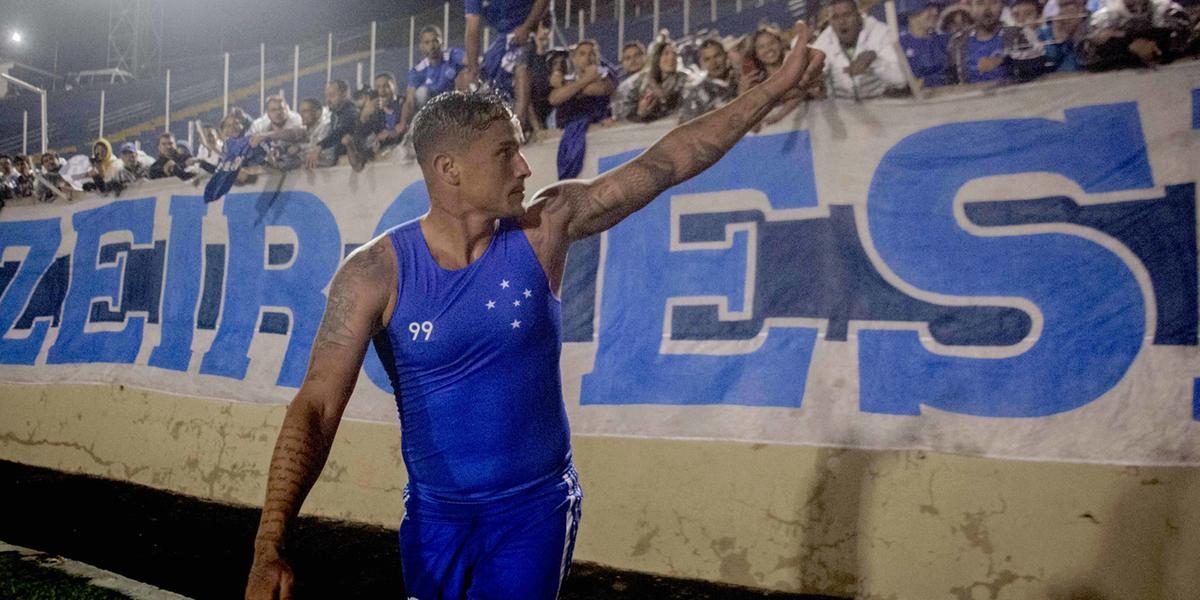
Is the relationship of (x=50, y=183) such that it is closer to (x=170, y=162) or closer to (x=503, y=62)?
(x=170, y=162)

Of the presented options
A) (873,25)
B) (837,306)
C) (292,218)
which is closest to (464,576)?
(837,306)

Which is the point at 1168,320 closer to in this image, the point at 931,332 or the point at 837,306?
the point at 931,332

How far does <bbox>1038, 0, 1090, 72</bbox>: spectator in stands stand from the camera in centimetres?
407

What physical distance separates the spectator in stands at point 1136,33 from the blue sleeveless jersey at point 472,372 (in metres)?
3.37

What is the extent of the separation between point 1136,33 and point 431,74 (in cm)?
530

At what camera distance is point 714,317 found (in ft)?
15.5

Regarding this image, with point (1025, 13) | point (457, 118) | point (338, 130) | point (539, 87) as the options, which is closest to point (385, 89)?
point (338, 130)

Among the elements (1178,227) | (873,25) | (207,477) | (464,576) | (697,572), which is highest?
(873,25)

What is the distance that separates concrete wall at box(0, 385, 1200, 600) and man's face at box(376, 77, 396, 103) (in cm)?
288

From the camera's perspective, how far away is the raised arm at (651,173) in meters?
2.73

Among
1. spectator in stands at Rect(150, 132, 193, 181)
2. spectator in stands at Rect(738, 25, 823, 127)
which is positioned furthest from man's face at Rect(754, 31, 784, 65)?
spectator in stands at Rect(150, 132, 193, 181)

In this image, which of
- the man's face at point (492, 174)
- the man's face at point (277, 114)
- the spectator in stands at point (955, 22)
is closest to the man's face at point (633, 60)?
the spectator in stands at point (955, 22)

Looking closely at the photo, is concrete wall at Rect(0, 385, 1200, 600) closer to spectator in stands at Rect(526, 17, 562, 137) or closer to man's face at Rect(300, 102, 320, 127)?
spectator in stands at Rect(526, 17, 562, 137)

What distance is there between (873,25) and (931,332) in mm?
1934
